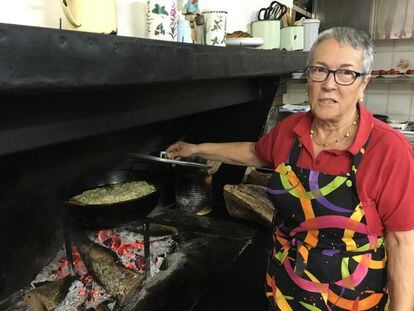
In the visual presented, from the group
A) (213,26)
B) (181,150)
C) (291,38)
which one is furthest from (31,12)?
(291,38)

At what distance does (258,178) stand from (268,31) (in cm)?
86

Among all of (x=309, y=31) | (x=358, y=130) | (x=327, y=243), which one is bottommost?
(x=327, y=243)

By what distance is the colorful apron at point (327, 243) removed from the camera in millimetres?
979

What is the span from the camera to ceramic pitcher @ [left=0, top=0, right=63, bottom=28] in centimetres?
81

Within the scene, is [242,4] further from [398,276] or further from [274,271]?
[398,276]

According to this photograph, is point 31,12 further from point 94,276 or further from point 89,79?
point 94,276

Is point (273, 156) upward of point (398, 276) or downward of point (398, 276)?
upward

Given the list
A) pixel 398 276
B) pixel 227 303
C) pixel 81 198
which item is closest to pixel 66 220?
pixel 81 198

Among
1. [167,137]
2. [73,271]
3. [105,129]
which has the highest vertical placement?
[105,129]

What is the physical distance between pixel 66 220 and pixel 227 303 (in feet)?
2.31

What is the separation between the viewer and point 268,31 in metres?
1.79

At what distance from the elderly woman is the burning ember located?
0.60 meters

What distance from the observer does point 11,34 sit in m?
0.48

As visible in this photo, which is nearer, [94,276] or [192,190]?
[94,276]
